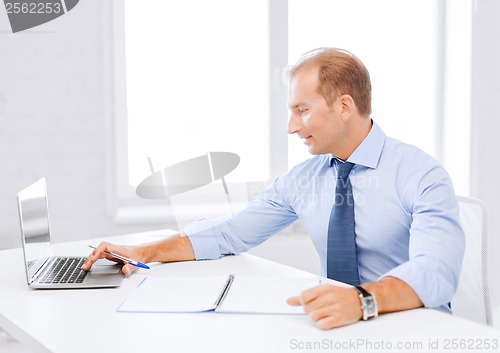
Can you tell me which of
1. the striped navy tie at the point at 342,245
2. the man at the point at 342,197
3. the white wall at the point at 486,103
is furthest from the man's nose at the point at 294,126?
the white wall at the point at 486,103

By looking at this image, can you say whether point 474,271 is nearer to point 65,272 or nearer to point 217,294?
point 217,294

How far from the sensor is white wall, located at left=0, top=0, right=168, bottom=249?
2664mm

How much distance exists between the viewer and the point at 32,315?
1.22 metres

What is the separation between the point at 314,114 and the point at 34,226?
0.77 meters

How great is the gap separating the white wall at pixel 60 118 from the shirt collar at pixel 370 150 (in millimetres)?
1439

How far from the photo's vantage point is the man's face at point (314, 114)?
1.65 meters

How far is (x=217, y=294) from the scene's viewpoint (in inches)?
50.8

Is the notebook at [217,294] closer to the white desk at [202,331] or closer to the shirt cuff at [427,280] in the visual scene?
the white desk at [202,331]

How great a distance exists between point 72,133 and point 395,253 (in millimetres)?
1665

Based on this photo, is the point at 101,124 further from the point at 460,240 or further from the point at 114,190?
the point at 460,240

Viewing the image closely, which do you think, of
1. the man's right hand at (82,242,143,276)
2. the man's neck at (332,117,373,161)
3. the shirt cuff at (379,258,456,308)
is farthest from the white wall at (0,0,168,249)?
the shirt cuff at (379,258,456,308)

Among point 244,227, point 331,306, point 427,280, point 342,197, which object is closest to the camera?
point 331,306

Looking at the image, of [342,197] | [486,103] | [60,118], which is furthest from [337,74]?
[486,103]

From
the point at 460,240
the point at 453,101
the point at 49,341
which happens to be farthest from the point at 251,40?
the point at 49,341
